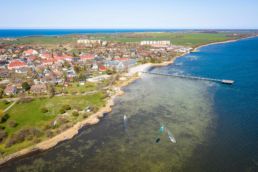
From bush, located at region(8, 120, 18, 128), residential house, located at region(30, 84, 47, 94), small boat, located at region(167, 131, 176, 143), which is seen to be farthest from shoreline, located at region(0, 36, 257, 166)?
residential house, located at region(30, 84, 47, 94)

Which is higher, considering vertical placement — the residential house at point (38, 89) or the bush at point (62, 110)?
the residential house at point (38, 89)

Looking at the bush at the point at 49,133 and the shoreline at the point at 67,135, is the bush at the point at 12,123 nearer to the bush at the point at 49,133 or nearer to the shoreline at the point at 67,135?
the bush at the point at 49,133

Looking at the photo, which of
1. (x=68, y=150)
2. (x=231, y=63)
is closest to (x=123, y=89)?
(x=68, y=150)

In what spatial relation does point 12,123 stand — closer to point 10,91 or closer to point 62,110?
point 62,110

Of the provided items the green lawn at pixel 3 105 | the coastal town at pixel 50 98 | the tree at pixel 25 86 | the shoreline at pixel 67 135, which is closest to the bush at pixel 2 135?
the coastal town at pixel 50 98

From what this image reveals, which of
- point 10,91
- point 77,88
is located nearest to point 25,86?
point 10,91

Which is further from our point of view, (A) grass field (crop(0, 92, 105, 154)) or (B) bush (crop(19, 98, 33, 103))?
(B) bush (crop(19, 98, 33, 103))

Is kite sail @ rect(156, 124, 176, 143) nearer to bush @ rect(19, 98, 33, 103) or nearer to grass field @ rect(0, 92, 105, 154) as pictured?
grass field @ rect(0, 92, 105, 154)

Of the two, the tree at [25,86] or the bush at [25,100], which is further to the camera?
the tree at [25,86]
